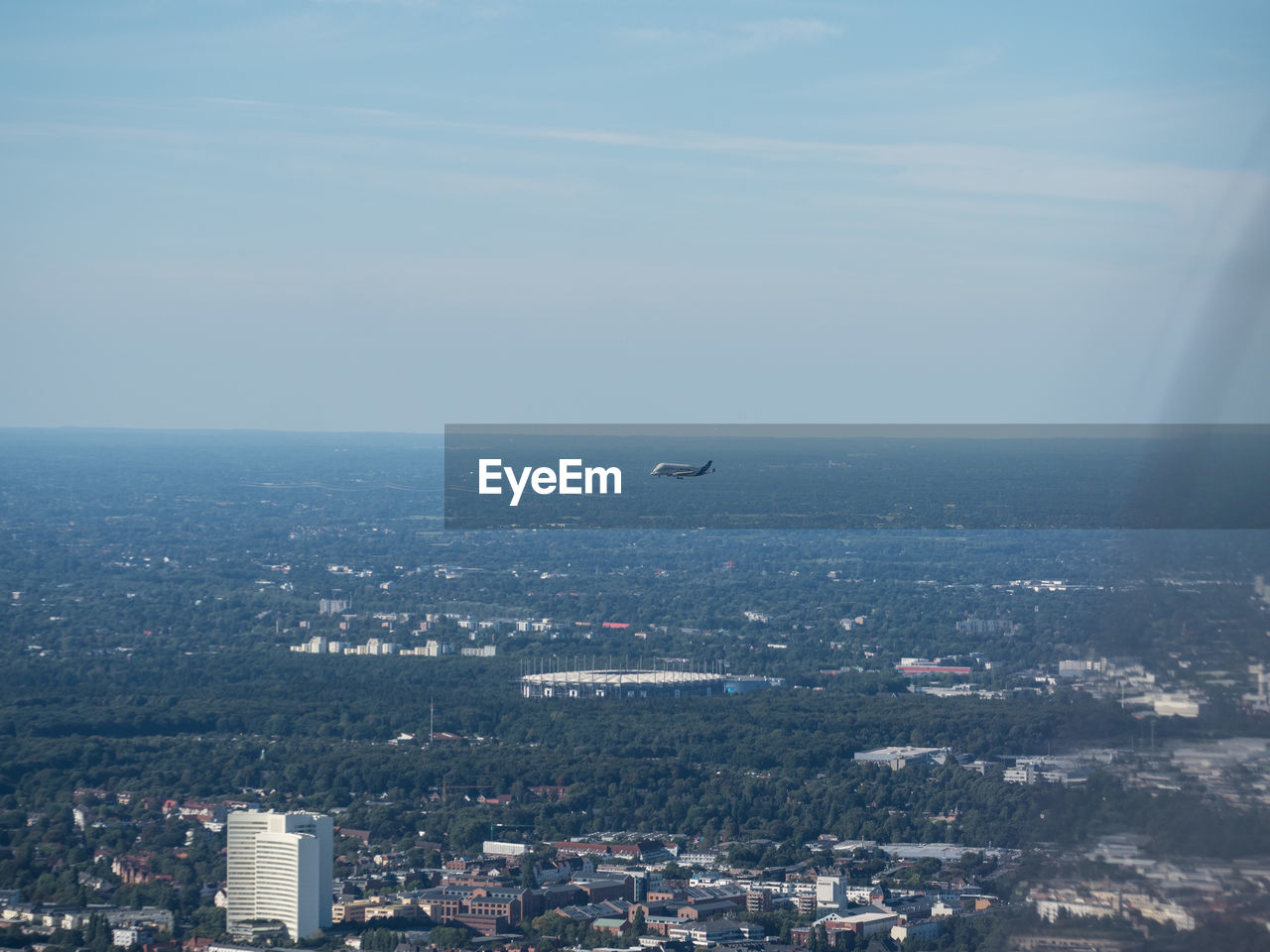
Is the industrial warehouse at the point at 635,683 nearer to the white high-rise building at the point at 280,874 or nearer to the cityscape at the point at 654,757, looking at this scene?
the cityscape at the point at 654,757

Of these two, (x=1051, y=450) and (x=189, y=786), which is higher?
(x=1051, y=450)

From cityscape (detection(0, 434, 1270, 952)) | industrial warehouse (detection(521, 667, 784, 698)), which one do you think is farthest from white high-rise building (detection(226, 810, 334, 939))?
industrial warehouse (detection(521, 667, 784, 698))

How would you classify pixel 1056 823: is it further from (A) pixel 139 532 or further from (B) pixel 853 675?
(A) pixel 139 532

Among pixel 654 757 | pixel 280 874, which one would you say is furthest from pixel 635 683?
pixel 280 874

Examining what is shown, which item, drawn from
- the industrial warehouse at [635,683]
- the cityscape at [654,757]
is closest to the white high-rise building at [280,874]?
the cityscape at [654,757]

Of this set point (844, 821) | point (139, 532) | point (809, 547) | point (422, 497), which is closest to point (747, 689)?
point (844, 821)

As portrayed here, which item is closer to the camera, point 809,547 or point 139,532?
point 809,547

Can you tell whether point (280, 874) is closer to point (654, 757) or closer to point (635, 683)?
point (654, 757)
